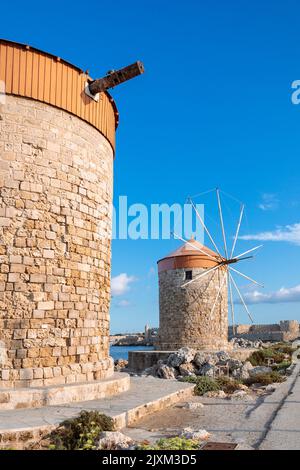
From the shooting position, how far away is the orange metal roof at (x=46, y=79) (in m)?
7.84

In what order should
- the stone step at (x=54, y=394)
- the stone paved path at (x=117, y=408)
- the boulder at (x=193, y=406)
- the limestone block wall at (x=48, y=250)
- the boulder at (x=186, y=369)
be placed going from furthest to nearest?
the boulder at (x=186, y=369) → the boulder at (x=193, y=406) → the limestone block wall at (x=48, y=250) → the stone step at (x=54, y=394) → the stone paved path at (x=117, y=408)

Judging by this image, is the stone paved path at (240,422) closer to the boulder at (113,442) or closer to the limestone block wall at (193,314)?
the boulder at (113,442)

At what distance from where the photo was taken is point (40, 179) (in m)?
7.93

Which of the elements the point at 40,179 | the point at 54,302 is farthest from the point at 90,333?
the point at 40,179

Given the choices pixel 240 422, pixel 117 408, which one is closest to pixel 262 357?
pixel 240 422

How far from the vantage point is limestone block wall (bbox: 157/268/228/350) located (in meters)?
22.2

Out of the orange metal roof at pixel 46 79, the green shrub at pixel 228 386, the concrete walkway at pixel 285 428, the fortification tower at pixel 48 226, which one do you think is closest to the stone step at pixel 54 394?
the fortification tower at pixel 48 226

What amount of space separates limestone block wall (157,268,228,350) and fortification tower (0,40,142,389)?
535 inches

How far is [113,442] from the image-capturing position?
202 inches

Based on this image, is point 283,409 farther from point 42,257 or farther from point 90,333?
point 42,257

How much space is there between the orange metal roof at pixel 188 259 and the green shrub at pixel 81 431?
17.3 meters

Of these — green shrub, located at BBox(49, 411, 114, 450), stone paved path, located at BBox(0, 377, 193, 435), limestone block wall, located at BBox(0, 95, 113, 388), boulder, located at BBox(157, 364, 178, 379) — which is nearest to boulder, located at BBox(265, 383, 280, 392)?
stone paved path, located at BBox(0, 377, 193, 435)

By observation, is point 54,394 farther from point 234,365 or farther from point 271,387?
point 234,365
